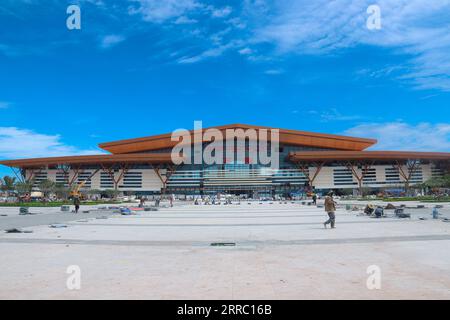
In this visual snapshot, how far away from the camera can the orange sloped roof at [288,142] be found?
89125 mm

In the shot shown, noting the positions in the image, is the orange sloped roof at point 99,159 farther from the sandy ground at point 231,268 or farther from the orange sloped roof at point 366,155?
the sandy ground at point 231,268

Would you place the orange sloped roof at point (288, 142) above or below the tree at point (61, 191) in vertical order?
above

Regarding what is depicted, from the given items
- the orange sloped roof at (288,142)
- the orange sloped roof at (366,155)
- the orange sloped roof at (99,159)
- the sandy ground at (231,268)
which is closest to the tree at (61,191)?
the orange sloped roof at (99,159)

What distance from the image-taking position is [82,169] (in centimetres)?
9325

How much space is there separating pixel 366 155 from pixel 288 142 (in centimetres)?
1864

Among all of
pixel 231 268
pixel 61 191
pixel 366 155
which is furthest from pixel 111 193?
pixel 231 268

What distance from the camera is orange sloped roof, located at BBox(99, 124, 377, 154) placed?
89125 mm

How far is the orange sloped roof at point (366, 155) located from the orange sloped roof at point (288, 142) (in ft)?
17.3

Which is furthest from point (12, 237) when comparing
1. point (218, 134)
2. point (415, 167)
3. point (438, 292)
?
point (415, 167)

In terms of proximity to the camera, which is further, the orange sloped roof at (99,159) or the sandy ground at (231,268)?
the orange sloped roof at (99,159)

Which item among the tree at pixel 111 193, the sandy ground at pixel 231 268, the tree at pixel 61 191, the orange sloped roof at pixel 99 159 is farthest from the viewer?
the orange sloped roof at pixel 99 159

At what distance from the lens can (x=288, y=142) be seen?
90.4 metres

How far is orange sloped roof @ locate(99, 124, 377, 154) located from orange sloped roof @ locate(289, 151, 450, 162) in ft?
17.3
